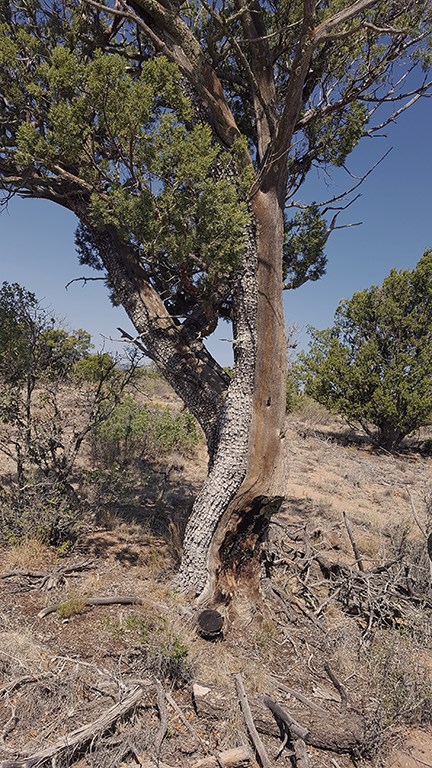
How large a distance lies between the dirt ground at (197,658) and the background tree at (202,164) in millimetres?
680

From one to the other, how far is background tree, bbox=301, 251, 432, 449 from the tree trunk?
11.2 m

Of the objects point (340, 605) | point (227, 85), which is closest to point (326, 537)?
point (340, 605)

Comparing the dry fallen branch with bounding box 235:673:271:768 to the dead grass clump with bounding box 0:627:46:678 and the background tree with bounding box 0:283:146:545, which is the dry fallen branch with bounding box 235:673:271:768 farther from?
the background tree with bounding box 0:283:146:545

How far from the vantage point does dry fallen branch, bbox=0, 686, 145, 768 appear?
2395mm

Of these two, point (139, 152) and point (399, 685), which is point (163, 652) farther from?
point (139, 152)

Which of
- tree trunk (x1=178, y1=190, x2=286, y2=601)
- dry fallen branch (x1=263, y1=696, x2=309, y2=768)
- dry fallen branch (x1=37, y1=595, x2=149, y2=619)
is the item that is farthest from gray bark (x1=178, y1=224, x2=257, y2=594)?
dry fallen branch (x1=263, y1=696, x2=309, y2=768)

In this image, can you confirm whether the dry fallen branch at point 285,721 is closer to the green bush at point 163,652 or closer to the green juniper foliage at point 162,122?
the green bush at point 163,652

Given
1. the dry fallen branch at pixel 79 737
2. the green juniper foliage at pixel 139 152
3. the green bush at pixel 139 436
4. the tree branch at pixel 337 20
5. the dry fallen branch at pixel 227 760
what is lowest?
the dry fallen branch at pixel 227 760

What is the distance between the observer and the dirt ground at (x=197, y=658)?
2832 mm

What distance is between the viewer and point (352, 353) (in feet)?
51.6

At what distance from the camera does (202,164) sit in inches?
144

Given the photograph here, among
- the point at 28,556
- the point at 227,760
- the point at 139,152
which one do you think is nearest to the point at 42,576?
the point at 28,556

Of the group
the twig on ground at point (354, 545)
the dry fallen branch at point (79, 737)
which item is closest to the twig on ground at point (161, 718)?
the dry fallen branch at point (79, 737)

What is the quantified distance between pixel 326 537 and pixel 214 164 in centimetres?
514
